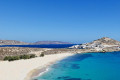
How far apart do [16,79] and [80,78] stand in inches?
524

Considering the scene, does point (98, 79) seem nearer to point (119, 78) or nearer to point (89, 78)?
point (89, 78)

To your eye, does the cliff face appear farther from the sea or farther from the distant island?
the sea

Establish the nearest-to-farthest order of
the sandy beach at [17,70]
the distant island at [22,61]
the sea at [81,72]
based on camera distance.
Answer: the sandy beach at [17,70] → the distant island at [22,61] → the sea at [81,72]

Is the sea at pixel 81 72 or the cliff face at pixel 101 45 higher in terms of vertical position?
the cliff face at pixel 101 45

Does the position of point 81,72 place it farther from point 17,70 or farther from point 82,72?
point 17,70

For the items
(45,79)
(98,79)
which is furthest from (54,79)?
(98,79)

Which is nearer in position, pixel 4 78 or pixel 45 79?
pixel 4 78

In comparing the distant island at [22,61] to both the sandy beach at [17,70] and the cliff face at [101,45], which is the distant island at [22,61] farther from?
the cliff face at [101,45]

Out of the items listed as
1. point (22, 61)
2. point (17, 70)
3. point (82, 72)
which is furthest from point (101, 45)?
point (17, 70)

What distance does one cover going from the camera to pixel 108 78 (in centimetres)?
3066

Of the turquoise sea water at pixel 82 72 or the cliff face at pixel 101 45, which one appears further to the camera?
the cliff face at pixel 101 45

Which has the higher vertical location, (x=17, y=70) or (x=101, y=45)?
(x=101, y=45)

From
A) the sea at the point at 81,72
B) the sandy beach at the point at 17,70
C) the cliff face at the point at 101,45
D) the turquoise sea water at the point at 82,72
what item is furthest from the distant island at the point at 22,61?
the cliff face at the point at 101,45

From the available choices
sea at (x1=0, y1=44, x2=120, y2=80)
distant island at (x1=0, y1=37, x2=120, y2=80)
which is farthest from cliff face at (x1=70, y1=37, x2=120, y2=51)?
sea at (x1=0, y1=44, x2=120, y2=80)
